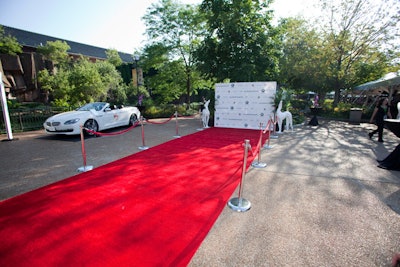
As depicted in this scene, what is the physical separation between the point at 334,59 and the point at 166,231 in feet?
62.9

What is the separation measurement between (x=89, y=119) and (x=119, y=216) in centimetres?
624

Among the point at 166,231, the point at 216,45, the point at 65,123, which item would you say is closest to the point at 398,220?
the point at 166,231

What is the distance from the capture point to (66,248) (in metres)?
2.12

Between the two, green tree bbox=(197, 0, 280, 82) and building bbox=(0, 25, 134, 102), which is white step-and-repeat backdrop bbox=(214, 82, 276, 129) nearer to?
green tree bbox=(197, 0, 280, 82)

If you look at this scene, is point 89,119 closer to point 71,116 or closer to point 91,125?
point 91,125

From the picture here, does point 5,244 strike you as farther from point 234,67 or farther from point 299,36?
point 299,36

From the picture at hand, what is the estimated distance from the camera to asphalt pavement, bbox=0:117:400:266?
2.08 meters

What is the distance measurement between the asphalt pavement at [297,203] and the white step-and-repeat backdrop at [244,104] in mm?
3421

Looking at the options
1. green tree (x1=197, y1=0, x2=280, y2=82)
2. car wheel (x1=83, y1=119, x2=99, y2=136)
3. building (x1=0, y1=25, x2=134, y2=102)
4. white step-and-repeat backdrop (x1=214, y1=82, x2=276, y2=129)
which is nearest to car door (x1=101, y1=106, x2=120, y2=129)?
car wheel (x1=83, y1=119, x2=99, y2=136)

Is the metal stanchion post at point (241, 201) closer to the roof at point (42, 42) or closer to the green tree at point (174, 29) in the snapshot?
the green tree at point (174, 29)

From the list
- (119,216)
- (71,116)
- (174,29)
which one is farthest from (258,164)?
(174,29)

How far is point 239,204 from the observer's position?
296 centimetres

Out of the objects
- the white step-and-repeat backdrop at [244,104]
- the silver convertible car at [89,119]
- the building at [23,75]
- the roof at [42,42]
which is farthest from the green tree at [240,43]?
the roof at [42,42]

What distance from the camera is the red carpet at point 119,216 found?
2037mm
